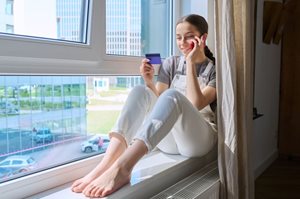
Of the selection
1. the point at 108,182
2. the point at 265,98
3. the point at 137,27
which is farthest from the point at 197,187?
the point at 265,98

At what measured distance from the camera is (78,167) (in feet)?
4.79

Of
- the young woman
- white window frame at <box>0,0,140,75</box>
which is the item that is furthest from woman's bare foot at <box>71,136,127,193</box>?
white window frame at <box>0,0,140,75</box>

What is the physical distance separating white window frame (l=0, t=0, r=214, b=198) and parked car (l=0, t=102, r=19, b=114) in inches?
5.1

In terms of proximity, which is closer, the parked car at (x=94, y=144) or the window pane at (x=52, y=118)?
the window pane at (x=52, y=118)

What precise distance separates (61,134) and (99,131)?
25 cm

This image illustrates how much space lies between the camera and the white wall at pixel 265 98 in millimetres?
2824

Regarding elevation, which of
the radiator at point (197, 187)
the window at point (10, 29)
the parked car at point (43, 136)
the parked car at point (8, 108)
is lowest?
the radiator at point (197, 187)

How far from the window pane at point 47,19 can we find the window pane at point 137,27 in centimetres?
21

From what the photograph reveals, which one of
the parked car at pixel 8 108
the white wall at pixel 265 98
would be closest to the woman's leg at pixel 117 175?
the parked car at pixel 8 108

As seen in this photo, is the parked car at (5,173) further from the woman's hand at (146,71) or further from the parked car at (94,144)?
the woman's hand at (146,71)

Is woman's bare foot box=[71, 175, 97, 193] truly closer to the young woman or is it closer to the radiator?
the young woman

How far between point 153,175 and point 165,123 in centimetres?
25

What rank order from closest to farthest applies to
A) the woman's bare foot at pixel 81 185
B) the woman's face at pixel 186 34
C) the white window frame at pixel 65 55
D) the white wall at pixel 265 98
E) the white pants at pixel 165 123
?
the white window frame at pixel 65 55 < the woman's bare foot at pixel 81 185 < the white pants at pixel 165 123 < the woman's face at pixel 186 34 < the white wall at pixel 265 98

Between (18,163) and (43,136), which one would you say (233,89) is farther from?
(18,163)
